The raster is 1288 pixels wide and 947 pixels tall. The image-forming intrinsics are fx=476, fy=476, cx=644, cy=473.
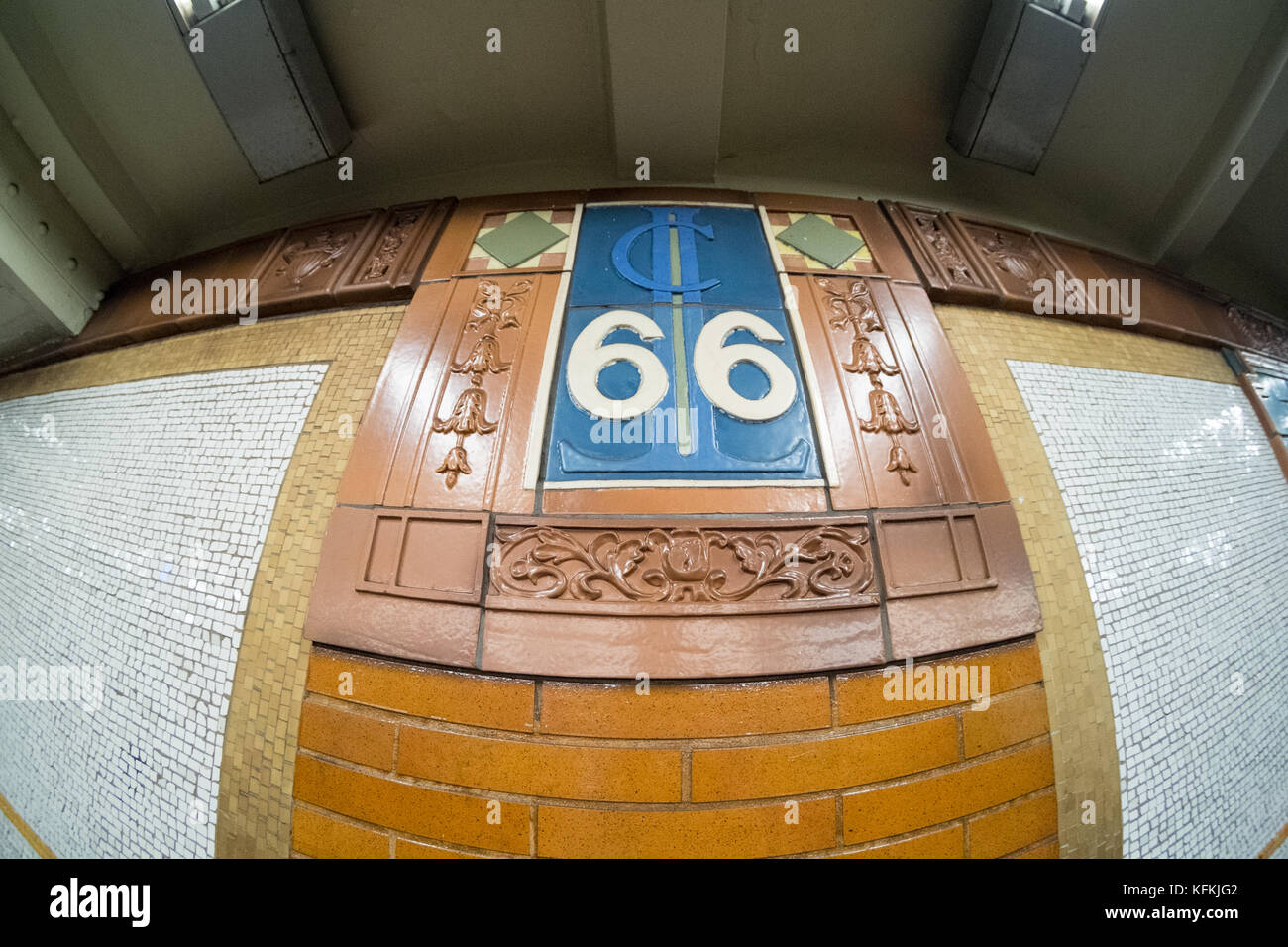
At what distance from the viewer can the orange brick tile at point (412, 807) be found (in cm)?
139

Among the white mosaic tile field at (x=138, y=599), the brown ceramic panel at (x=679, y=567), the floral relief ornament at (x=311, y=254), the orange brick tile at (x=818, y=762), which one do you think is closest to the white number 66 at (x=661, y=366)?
the brown ceramic panel at (x=679, y=567)

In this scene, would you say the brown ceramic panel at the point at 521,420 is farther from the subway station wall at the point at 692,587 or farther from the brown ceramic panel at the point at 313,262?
the brown ceramic panel at the point at 313,262

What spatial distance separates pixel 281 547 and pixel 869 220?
10.4ft

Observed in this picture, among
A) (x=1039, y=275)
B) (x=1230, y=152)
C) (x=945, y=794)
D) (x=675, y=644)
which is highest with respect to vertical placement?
(x=1230, y=152)

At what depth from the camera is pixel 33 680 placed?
1953 millimetres

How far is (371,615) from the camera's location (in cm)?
158

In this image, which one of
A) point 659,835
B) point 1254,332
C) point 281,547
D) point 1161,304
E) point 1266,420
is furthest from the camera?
point 1254,332

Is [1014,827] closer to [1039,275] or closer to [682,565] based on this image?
[682,565]

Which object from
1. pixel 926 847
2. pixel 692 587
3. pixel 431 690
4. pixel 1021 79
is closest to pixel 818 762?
pixel 926 847

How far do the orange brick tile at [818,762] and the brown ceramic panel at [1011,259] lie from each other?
2.17 m

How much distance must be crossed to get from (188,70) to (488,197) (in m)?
1.59

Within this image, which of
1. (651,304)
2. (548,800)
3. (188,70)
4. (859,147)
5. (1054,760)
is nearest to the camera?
(548,800)
